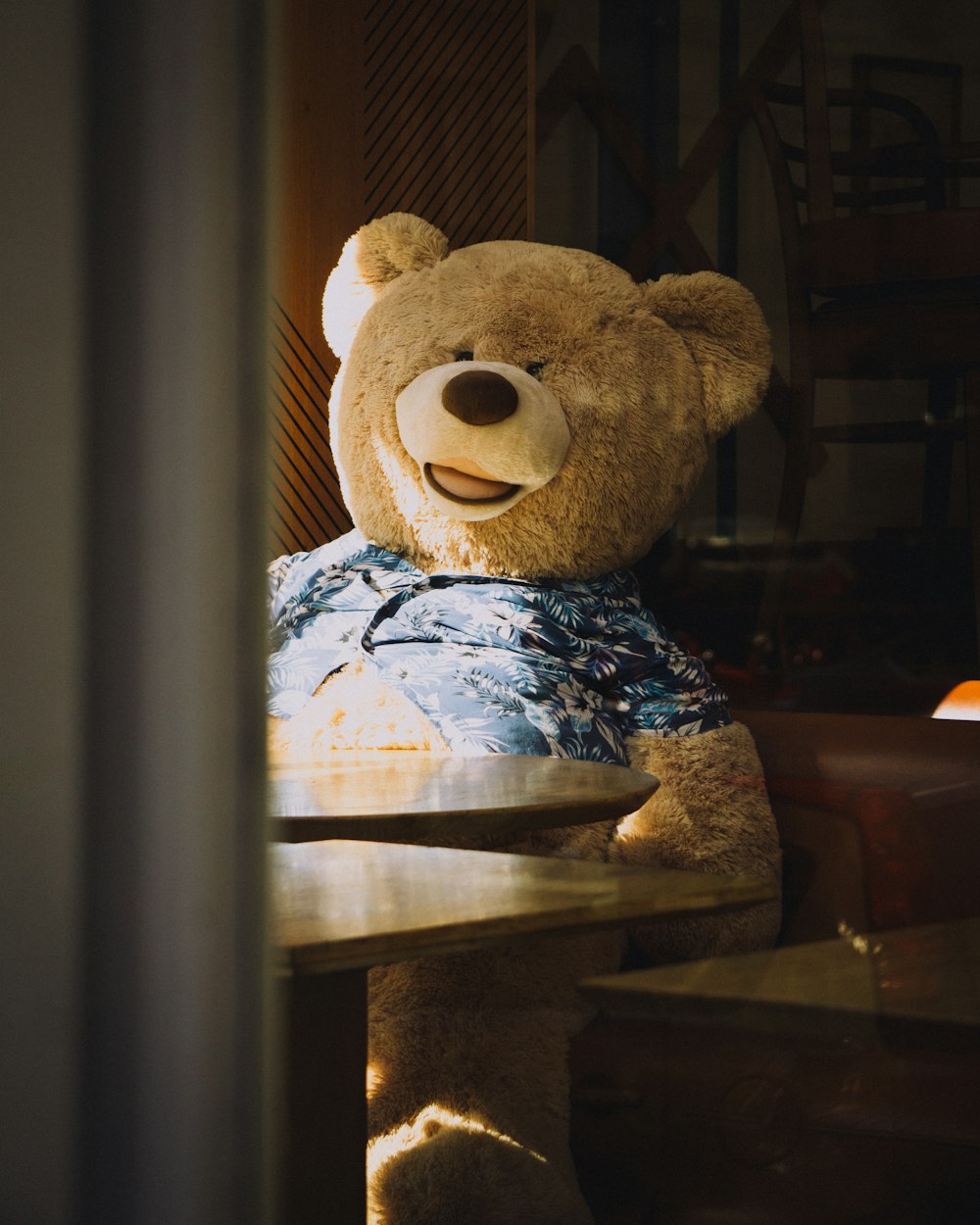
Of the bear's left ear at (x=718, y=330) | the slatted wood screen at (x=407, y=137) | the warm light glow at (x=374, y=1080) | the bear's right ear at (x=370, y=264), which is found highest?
the slatted wood screen at (x=407, y=137)

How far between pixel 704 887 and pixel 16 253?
0.39m

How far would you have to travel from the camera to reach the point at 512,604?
1058 millimetres

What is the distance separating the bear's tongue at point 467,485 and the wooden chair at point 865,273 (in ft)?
1.69

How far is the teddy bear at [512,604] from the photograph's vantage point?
0.81m

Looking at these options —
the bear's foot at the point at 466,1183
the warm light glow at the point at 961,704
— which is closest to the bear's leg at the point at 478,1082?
the bear's foot at the point at 466,1183

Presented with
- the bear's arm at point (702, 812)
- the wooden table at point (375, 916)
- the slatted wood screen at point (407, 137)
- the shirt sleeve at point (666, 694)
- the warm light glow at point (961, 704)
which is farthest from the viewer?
the slatted wood screen at point (407, 137)

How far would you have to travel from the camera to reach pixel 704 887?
503 mm

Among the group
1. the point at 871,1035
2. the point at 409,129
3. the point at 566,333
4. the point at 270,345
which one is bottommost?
the point at 871,1035

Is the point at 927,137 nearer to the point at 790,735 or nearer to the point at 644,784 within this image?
the point at 790,735

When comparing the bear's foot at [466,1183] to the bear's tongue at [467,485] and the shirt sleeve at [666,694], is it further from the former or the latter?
the bear's tongue at [467,485]

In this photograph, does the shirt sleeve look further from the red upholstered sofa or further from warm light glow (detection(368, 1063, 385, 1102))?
warm light glow (detection(368, 1063, 385, 1102))

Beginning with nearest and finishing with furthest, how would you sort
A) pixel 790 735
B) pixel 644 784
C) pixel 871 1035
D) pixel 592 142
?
pixel 871 1035
pixel 644 784
pixel 790 735
pixel 592 142

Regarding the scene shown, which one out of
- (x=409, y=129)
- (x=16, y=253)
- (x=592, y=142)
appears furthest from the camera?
(x=592, y=142)

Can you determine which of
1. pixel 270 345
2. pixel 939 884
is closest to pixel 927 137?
pixel 939 884
